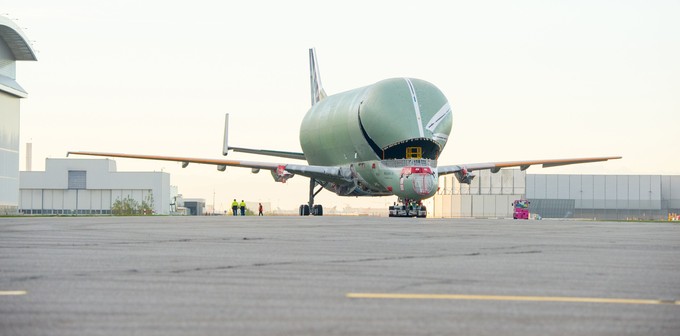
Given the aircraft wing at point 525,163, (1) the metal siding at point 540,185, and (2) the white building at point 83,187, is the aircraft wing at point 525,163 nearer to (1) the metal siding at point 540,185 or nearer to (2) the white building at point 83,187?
(1) the metal siding at point 540,185

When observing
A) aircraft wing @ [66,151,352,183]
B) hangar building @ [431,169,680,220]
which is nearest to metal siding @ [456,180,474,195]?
hangar building @ [431,169,680,220]

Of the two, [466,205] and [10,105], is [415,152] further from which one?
[466,205]

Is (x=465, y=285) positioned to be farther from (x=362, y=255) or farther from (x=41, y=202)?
(x=41, y=202)

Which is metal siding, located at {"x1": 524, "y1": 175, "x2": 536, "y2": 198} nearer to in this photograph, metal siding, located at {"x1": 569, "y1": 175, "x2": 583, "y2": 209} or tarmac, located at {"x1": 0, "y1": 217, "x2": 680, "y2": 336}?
metal siding, located at {"x1": 569, "y1": 175, "x2": 583, "y2": 209}

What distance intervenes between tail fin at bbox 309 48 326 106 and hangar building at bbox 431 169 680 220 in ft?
172

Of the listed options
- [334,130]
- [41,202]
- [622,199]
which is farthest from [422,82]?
[41,202]

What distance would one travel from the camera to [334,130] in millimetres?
48938

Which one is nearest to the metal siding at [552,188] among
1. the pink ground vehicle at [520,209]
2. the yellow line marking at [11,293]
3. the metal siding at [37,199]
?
the pink ground vehicle at [520,209]

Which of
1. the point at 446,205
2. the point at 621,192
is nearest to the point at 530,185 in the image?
the point at 621,192

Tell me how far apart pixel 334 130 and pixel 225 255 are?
37722 millimetres

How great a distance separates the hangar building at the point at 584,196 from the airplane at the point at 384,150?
6318 centimetres

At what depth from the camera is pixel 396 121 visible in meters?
41.5

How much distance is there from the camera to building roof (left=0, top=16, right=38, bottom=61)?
71500 millimetres

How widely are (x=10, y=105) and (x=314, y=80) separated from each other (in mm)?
25867
